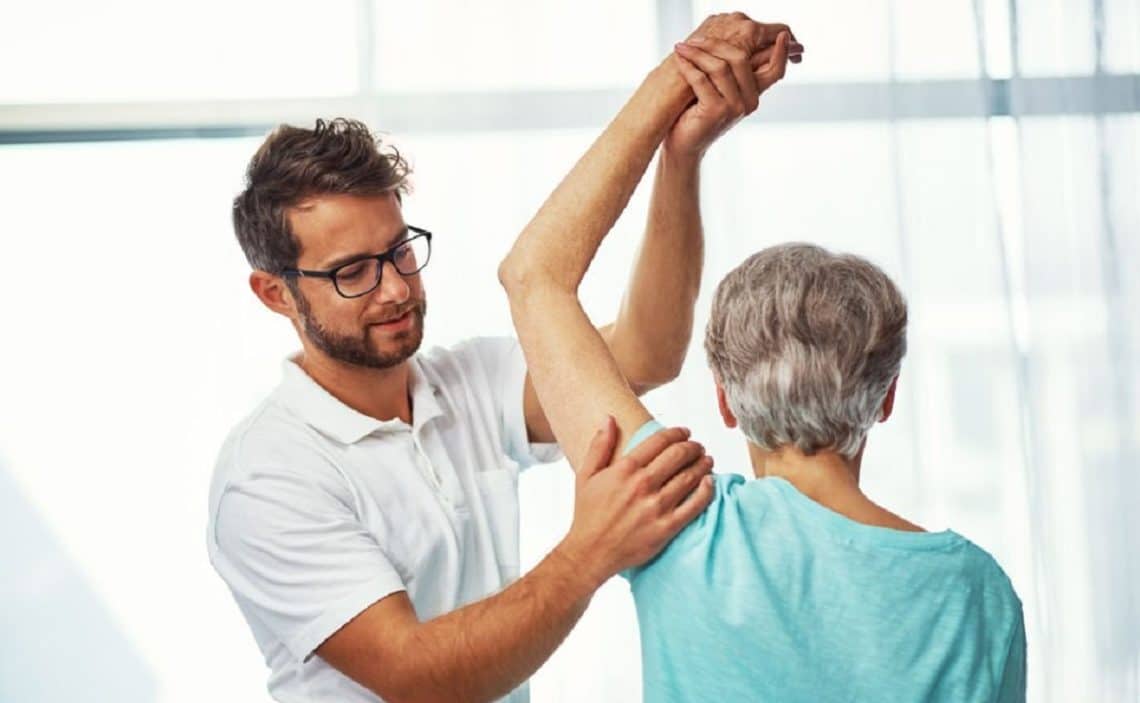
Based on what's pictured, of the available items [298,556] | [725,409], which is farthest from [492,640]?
[725,409]

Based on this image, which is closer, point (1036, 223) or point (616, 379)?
point (616, 379)

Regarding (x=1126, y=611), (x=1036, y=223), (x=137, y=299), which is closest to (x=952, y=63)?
(x=1036, y=223)

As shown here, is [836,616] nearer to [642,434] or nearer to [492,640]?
[642,434]

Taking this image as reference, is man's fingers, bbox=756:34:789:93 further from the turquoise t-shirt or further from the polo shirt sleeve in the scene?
the polo shirt sleeve

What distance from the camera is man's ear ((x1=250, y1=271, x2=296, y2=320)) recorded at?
2088mm

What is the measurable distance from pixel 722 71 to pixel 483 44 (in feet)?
5.53

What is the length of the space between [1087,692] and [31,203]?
308 cm

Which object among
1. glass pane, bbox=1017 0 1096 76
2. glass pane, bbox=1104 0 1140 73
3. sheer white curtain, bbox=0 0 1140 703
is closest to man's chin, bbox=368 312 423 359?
sheer white curtain, bbox=0 0 1140 703

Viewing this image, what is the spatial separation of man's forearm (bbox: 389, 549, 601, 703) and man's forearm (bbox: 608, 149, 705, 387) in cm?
56

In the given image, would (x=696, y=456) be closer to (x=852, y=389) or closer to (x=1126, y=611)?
(x=852, y=389)

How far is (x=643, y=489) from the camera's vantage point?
4.69 ft

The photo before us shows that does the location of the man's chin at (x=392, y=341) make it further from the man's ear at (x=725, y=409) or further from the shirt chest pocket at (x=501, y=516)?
the man's ear at (x=725, y=409)

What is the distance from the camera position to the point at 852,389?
1.39 metres

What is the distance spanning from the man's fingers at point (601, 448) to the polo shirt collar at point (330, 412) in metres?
0.64
